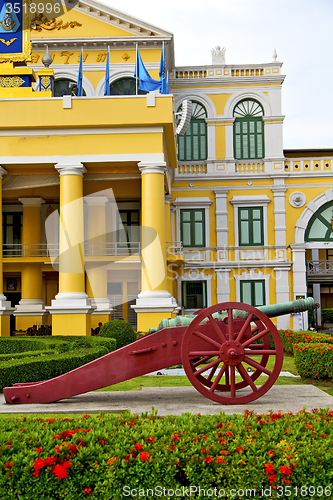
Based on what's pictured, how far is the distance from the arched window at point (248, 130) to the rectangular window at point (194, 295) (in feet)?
25.2

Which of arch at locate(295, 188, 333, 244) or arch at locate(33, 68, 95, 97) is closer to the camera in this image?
arch at locate(33, 68, 95, 97)

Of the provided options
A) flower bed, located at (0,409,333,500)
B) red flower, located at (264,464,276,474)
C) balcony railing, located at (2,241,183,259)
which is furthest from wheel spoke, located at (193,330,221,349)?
balcony railing, located at (2,241,183,259)

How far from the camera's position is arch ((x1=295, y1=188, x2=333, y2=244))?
29408 millimetres

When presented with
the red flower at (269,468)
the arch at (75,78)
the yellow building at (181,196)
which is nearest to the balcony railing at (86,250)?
the yellow building at (181,196)

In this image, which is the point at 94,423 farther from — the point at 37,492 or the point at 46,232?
the point at 46,232

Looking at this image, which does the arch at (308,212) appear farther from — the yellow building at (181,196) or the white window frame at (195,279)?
the white window frame at (195,279)

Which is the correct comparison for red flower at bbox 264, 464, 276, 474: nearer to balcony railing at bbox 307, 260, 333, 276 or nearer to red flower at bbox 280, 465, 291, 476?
red flower at bbox 280, 465, 291, 476

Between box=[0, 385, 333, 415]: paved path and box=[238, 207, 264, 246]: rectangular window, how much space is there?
19925mm

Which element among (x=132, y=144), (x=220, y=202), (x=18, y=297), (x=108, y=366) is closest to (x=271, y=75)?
(x=220, y=202)

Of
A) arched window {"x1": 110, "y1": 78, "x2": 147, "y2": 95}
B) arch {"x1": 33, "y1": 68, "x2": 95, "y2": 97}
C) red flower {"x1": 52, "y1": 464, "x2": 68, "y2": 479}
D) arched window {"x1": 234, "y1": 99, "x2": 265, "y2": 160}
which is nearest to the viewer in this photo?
red flower {"x1": 52, "y1": 464, "x2": 68, "y2": 479}

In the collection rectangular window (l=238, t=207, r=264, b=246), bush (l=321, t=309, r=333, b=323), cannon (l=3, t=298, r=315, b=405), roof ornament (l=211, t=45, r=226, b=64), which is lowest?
bush (l=321, t=309, r=333, b=323)

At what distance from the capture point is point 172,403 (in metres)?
8.47

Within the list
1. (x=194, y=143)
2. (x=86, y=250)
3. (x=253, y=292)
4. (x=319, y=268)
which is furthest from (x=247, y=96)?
(x=319, y=268)

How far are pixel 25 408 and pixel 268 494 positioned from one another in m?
4.73
